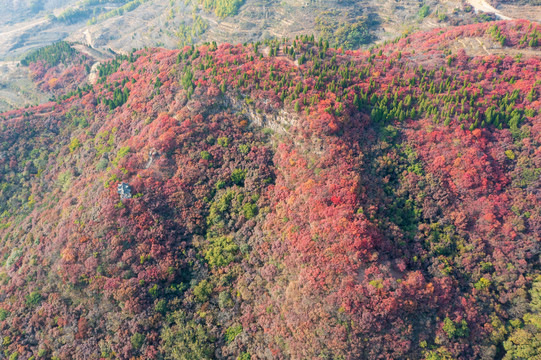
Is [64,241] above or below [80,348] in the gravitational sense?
above

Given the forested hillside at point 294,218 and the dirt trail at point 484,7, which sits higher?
the dirt trail at point 484,7

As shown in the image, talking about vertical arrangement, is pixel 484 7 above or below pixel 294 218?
above

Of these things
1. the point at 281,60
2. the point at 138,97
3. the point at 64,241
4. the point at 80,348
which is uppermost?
the point at 281,60

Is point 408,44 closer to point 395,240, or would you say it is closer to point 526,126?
point 526,126

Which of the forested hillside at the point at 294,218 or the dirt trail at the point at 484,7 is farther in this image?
the dirt trail at the point at 484,7

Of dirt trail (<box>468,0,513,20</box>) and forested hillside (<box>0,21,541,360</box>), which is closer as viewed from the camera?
forested hillside (<box>0,21,541,360</box>)

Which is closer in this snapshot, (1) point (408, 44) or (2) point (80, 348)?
(2) point (80, 348)

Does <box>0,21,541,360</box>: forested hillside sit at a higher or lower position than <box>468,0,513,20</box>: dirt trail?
lower

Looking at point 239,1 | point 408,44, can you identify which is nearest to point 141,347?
point 408,44
